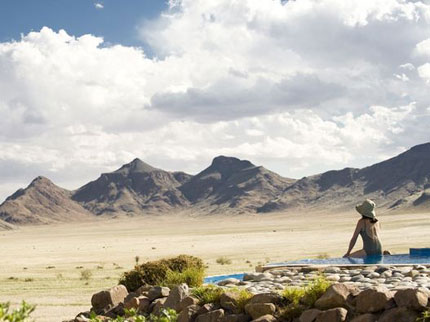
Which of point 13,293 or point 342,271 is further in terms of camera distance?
point 13,293

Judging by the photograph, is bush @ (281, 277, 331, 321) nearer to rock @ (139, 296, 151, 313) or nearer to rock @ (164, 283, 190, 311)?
rock @ (164, 283, 190, 311)

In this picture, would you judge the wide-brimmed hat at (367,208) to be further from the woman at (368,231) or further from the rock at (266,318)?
the rock at (266,318)

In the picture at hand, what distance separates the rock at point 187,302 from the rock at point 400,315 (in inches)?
148

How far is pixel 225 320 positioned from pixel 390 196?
19318 cm

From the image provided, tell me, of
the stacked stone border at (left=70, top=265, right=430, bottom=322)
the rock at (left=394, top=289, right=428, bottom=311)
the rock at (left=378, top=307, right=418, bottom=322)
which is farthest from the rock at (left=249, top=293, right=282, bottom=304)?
the rock at (left=394, top=289, right=428, bottom=311)

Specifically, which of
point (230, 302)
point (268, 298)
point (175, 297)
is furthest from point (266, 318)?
point (175, 297)

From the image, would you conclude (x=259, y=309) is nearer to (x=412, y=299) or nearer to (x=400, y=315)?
(x=400, y=315)

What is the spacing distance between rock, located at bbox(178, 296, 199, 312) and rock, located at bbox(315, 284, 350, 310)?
8.69ft

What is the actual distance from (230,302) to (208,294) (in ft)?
2.20

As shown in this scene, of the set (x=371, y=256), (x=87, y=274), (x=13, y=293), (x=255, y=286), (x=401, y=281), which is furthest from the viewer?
(x=87, y=274)

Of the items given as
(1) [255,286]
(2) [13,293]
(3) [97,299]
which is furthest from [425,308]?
(2) [13,293]

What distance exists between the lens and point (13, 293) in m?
24.5

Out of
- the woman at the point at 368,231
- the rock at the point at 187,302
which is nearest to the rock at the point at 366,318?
the rock at the point at 187,302

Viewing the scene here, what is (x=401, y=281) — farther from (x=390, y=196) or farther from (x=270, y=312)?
(x=390, y=196)
